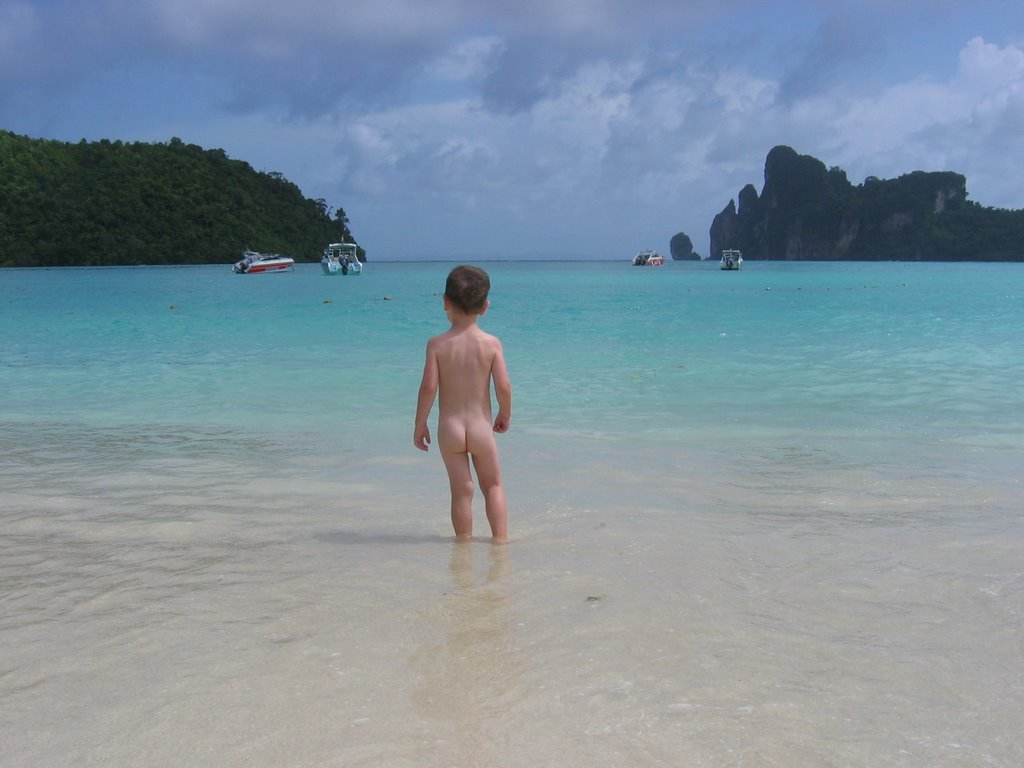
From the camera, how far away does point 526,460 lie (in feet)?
22.5

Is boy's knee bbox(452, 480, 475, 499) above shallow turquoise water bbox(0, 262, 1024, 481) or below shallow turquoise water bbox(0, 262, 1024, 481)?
above

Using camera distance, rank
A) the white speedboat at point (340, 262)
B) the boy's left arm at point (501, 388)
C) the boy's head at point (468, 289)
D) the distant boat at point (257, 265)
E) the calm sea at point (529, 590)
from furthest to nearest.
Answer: the white speedboat at point (340, 262) < the distant boat at point (257, 265) < the boy's left arm at point (501, 388) < the boy's head at point (468, 289) < the calm sea at point (529, 590)

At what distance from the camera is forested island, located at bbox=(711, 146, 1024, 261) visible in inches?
6427

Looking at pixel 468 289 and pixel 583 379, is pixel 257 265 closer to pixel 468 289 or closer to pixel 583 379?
pixel 583 379

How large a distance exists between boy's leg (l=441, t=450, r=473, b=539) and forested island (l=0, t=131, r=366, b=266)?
102223 mm

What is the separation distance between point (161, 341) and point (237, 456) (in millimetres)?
13893

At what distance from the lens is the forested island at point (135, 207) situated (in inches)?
3711

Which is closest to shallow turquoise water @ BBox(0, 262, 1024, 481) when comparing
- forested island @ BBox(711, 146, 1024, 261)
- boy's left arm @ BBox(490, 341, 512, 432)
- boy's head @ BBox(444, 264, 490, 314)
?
boy's left arm @ BBox(490, 341, 512, 432)

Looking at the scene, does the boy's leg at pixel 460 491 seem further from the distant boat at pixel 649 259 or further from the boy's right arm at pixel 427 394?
the distant boat at pixel 649 259

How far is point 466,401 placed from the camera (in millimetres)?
4367

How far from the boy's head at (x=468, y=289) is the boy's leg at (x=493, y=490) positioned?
692 millimetres

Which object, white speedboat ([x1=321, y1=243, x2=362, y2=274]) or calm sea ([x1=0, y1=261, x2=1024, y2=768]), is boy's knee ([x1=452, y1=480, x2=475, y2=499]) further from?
white speedboat ([x1=321, y1=243, x2=362, y2=274])

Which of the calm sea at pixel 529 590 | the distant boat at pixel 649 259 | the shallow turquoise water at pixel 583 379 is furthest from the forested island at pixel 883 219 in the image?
the calm sea at pixel 529 590

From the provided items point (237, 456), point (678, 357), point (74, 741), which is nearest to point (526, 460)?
point (237, 456)
